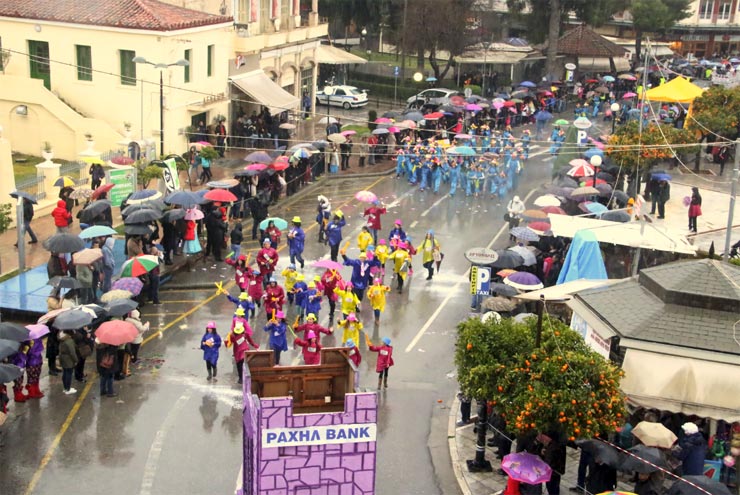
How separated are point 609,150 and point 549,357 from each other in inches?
782

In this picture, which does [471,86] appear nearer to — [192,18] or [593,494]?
[192,18]

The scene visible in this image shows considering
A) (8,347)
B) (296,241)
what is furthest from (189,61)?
(8,347)

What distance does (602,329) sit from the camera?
17359 millimetres

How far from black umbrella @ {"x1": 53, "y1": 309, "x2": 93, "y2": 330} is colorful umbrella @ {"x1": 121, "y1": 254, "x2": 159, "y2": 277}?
338cm

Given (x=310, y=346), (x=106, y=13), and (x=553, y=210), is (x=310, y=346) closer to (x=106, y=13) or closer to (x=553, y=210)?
(x=553, y=210)

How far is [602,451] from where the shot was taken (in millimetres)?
15391

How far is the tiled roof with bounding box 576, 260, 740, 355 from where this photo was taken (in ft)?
53.9

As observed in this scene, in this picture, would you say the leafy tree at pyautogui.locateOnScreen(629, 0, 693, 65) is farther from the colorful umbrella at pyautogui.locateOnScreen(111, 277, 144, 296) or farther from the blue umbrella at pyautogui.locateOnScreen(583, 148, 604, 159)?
the colorful umbrella at pyautogui.locateOnScreen(111, 277, 144, 296)

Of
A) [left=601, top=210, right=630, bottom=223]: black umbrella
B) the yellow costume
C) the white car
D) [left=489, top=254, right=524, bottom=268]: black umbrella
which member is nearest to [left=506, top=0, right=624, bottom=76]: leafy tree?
the white car

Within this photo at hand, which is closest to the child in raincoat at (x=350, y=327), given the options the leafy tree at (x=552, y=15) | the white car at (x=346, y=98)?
the white car at (x=346, y=98)

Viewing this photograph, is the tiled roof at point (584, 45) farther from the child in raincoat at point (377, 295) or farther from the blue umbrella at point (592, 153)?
the child in raincoat at point (377, 295)

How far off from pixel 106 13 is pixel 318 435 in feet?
87.5

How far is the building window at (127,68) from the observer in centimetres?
3641

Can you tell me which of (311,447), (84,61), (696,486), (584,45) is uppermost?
(84,61)
